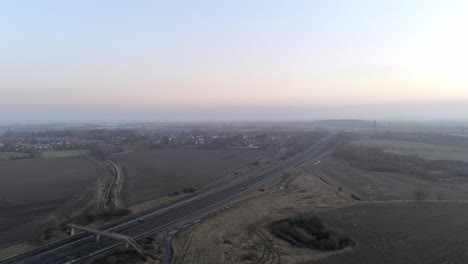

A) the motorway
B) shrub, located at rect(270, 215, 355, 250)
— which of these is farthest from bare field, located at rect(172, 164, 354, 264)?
the motorway

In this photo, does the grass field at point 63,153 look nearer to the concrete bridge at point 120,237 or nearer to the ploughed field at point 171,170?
the ploughed field at point 171,170

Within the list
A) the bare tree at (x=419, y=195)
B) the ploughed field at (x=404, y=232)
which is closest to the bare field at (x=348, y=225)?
the ploughed field at (x=404, y=232)

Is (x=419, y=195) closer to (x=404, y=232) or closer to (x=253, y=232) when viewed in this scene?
(x=404, y=232)

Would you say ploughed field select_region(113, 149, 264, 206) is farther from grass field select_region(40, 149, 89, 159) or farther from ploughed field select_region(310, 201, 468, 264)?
ploughed field select_region(310, 201, 468, 264)

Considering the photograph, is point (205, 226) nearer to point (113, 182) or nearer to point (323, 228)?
point (323, 228)

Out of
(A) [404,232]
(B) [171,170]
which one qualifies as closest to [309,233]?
(A) [404,232]

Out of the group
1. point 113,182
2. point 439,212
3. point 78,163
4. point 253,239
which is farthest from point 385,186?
point 78,163

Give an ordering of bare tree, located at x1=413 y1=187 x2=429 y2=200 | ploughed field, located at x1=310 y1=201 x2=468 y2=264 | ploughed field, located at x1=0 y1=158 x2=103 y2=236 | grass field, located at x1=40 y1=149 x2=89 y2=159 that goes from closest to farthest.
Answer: ploughed field, located at x1=310 y1=201 x2=468 y2=264 → ploughed field, located at x1=0 y1=158 x2=103 y2=236 → bare tree, located at x1=413 y1=187 x2=429 y2=200 → grass field, located at x1=40 y1=149 x2=89 y2=159
